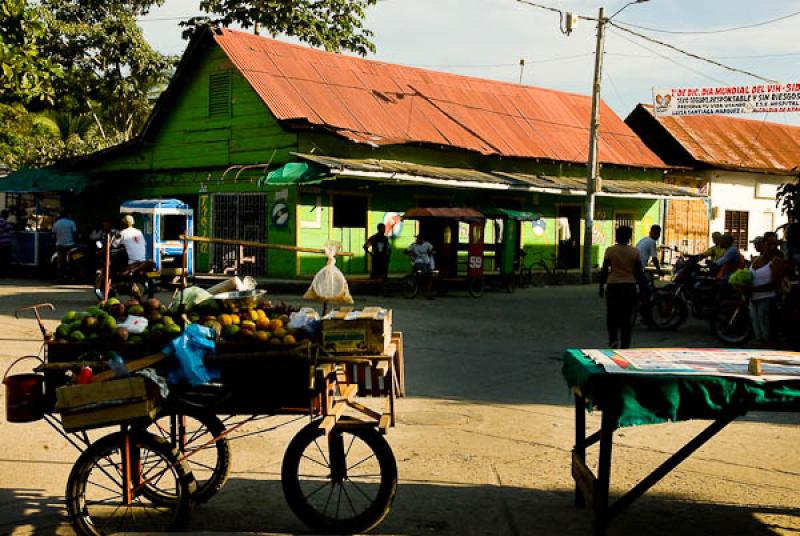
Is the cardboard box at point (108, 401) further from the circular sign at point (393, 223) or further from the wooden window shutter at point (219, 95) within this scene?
the wooden window shutter at point (219, 95)

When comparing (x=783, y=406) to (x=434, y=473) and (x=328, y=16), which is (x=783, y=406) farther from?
(x=328, y=16)

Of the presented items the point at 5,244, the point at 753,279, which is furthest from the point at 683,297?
the point at 5,244

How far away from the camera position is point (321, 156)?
2309 centimetres

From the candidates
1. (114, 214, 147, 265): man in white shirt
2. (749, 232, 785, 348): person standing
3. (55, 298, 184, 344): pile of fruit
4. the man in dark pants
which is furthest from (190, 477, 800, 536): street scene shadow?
the man in dark pants

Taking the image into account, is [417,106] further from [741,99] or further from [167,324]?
[167,324]

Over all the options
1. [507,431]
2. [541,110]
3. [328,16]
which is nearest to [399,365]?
[507,431]

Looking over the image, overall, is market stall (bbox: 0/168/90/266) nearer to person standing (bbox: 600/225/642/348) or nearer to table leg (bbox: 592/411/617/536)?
person standing (bbox: 600/225/642/348)

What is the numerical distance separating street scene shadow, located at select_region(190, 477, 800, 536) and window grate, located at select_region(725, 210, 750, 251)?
3358cm

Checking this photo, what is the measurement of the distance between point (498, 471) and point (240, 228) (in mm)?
19191

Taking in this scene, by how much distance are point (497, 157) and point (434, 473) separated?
22.5m

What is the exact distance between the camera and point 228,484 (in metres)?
6.27

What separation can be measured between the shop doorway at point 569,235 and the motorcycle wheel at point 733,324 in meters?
16.2

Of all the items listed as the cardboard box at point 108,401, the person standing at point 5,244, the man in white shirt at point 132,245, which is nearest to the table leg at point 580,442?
the cardboard box at point 108,401

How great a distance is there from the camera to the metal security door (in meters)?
24.5
